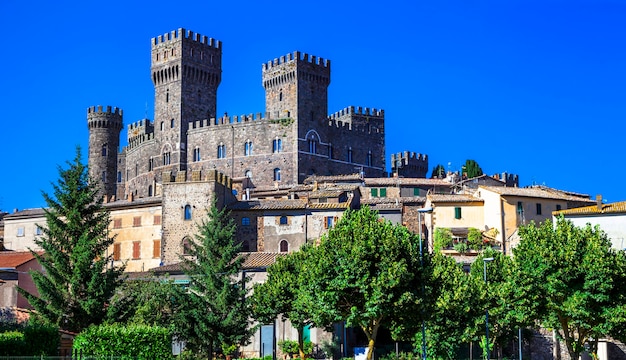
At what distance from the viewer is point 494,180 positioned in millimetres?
81688

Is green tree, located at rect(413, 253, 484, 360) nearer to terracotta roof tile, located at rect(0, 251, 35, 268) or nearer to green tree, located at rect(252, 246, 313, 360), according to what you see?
green tree, located at rect(252, 246, 313, 360)

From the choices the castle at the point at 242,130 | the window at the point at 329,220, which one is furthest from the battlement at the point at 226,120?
the window at the point at 329,220

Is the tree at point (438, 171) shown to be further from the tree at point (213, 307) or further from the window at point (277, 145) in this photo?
the tree at point (213, 307)

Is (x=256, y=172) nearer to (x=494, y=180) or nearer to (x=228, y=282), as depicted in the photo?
(x=494, y=180)

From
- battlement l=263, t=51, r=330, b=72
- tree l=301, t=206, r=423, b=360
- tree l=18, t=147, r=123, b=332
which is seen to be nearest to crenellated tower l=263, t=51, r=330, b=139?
battlement l=263, t=51, r=330, b=72

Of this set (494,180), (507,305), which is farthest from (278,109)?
(507,305)

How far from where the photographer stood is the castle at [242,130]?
80500 millimetres

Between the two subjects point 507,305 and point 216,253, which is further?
point 216,253

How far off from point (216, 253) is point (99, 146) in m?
58.0

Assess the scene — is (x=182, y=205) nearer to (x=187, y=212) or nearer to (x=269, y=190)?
(x=187, y=212)

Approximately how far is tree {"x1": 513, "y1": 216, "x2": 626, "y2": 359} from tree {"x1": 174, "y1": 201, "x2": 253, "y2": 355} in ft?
44.5

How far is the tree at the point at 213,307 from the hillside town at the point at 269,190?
1036 millimetres

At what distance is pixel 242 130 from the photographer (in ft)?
268

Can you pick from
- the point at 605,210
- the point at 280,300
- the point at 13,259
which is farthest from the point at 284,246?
the point at 605,210
